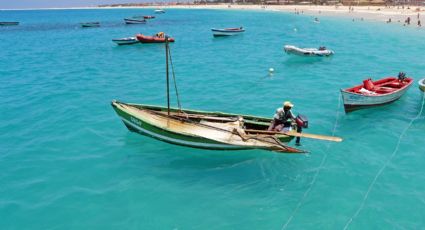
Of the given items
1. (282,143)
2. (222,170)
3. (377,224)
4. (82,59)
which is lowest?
(377,224)

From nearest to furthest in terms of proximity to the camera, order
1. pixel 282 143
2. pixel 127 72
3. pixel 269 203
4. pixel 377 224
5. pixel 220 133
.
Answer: pixel 377 224
pixel 269 203
pixel 282 143
pixel 220 133
pixel 127 72

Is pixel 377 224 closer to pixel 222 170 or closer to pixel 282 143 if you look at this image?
pixel 282 143

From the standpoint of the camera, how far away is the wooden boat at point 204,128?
15947 mm

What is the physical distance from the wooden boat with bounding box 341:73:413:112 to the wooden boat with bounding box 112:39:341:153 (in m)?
7.18

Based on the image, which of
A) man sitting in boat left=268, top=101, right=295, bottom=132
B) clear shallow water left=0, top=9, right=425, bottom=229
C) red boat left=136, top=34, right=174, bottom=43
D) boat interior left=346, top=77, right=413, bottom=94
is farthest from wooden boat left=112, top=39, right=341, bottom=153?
red boat left=136, top=34, right=174, bottom=43

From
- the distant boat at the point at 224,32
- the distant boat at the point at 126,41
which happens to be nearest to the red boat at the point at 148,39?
the distant boat at the point at 126,41

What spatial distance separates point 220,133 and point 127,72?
23.8 metres

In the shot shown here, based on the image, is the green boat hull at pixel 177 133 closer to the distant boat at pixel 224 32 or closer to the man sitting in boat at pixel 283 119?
the man sitting in boat at pixel 283 119

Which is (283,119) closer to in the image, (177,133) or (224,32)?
(177,133)

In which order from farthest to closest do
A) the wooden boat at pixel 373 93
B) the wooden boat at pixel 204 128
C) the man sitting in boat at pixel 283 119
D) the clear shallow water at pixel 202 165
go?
the wooden boat at pixel 373 93 → the man sitting in boat at pixel 283 119 → the wooden boat at pixel 204 128 → the clear shallow water at pixel 202 165

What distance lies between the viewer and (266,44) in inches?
2277

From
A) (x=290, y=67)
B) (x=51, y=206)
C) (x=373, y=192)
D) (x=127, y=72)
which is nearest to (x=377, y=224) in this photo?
(x=373, y=192)

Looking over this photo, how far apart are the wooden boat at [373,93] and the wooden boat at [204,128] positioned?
7.18m

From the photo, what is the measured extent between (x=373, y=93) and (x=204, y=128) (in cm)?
1279
